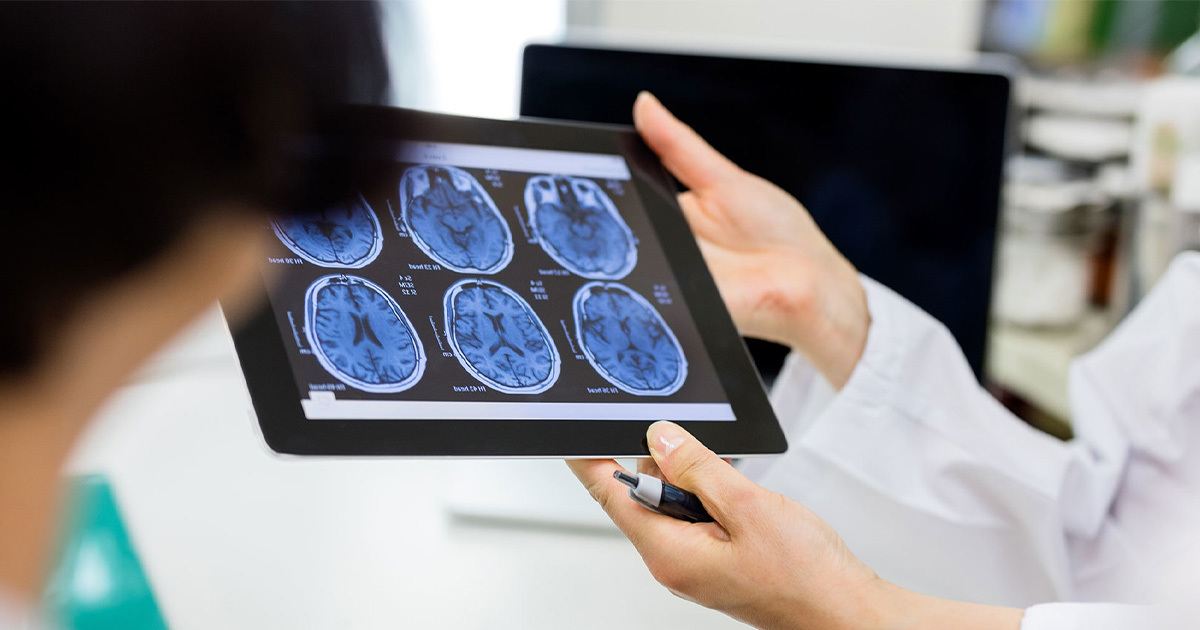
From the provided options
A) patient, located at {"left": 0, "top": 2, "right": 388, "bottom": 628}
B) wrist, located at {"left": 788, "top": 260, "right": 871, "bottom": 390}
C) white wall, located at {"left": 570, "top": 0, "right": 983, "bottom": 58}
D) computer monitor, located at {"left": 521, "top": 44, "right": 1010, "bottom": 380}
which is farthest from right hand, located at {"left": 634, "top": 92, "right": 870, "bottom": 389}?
white wall, located at {"left": 570, "top": 0, "right": 983, "bottom": 58}

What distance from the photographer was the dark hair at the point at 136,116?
245mm

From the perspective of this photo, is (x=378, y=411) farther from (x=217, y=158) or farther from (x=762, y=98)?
(x=762, y=98)

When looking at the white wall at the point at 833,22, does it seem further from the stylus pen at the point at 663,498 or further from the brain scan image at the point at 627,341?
the stylus pen at the point at 663,498

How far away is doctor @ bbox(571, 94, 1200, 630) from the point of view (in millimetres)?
746

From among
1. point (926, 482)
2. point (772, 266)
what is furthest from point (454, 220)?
point (926, 482)

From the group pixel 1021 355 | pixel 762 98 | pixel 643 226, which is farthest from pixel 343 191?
pixel 1021 355

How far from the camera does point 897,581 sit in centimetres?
75

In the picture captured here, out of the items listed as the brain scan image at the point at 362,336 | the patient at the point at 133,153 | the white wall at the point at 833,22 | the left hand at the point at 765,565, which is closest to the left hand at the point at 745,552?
the left hand at the point at 765,565

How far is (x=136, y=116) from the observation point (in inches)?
10.1

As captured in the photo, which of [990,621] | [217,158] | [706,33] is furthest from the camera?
[706,33]

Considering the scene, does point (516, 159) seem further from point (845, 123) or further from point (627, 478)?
point (845, 123)

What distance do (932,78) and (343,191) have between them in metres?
0.75

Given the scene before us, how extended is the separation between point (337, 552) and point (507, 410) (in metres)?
0.27

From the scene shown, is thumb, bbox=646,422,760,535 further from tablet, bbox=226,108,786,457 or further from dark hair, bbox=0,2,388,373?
dark hair, bbox=0,2,388,373
